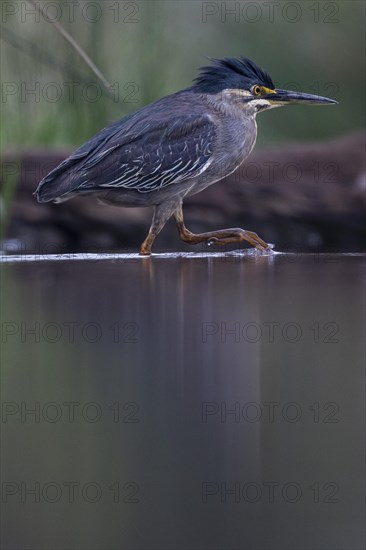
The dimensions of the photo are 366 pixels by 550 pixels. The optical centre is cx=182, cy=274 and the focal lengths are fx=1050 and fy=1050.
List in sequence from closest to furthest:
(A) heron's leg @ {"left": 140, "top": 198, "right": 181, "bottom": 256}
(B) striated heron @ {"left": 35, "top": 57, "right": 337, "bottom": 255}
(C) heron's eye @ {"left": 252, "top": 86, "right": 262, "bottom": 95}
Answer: (B) striated heron @ {"left": 35, "top": 57, "right": 337, "bottom": 255}
(A) heron's leg @ {"left": 140, "top": 198, "right": 181, "bottom": 256}
(C) heron's eye @ {"left": 252, "top": 86, "right": 262, "bottom": 95}

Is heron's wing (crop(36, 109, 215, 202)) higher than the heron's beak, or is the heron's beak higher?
the heron's beak

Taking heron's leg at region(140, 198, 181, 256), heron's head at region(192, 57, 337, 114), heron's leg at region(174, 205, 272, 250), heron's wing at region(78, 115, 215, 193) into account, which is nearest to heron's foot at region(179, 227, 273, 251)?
heron's leg at region(174, 205, 272, 250)

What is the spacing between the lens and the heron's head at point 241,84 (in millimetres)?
6145

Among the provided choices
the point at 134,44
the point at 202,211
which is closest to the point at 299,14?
the point at 134,44

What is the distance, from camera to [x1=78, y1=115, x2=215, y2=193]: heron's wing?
19.3ft

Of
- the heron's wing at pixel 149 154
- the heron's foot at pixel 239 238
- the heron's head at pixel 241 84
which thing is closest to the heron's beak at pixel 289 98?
the heron's head at pixel 241 84

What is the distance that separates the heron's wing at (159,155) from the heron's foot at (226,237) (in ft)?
1.27

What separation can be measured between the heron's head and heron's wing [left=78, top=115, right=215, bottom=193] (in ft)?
1.04

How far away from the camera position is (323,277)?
5270 millimetres

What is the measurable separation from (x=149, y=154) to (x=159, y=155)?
57 mm

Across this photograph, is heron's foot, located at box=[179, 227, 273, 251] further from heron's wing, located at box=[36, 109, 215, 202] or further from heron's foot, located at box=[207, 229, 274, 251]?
heron's wing, located at box=[36, 109, 215, 202]

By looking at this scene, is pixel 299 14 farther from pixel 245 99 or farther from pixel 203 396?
pixel 203 396

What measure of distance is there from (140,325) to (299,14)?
5.54 metres

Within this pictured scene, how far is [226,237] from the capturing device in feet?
20.5
